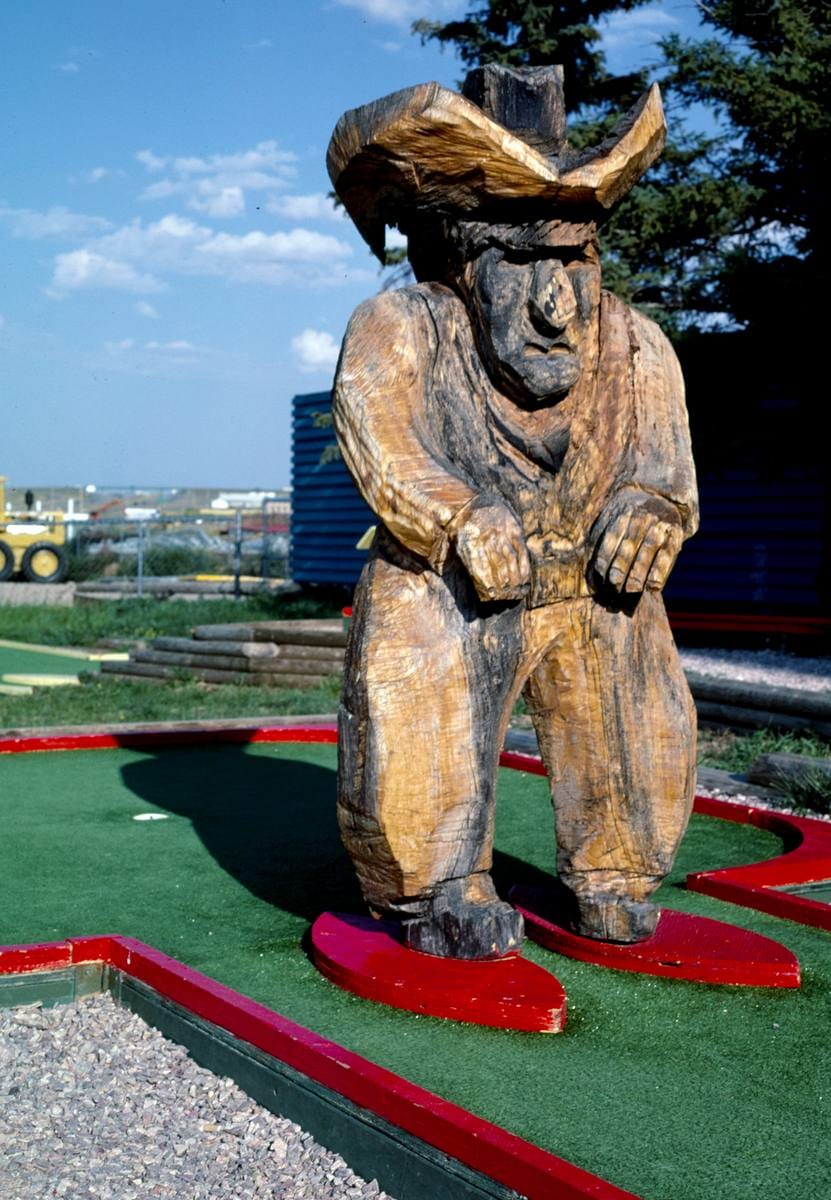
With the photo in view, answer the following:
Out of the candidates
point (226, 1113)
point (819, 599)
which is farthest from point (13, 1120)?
point (819, 599)

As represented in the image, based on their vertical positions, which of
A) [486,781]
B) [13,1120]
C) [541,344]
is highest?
[541,344]

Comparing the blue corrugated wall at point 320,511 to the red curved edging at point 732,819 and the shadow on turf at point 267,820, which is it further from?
the shadow on turf at point 267,820

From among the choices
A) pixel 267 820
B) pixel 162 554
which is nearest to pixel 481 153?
pixel 267 820

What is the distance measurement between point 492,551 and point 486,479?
0.27 meters

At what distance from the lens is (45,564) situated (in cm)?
2095

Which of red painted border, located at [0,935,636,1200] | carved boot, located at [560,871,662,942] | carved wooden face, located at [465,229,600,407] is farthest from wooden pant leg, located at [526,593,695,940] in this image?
red painted border, located at [0,935,636,1200]

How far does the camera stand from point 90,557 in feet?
75.5

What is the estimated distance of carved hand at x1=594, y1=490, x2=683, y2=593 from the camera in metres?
2.96

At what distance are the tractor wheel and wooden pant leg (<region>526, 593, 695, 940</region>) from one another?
18.3m

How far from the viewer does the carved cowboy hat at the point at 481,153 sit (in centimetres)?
280

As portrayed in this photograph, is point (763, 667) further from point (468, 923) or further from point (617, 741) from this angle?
point (468, 923)

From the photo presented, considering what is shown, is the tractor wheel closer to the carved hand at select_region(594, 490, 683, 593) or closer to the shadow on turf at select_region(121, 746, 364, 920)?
the shadow on turf at select_region(121, 746, 364, 920)

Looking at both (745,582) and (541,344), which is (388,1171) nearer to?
(541,344)

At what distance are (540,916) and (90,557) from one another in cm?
2037
